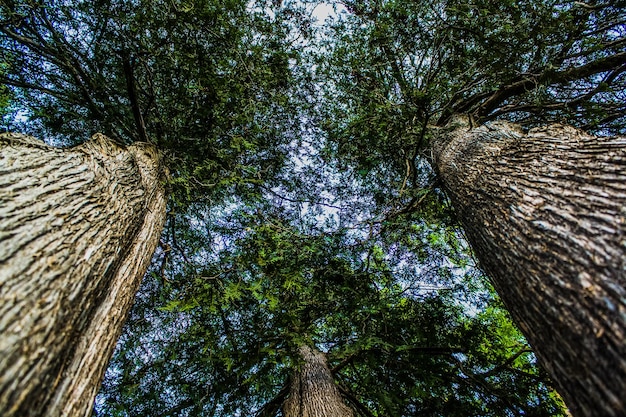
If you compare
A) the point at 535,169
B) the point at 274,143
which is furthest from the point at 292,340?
the point at 274,143

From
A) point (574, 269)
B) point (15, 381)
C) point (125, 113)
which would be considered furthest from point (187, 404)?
point (574, 269)

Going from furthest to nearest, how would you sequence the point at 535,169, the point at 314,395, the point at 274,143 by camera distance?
1. the point at 274,143
2. the point at 314,395
3. the point at 535,169

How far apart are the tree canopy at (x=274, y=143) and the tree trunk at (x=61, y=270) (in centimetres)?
128

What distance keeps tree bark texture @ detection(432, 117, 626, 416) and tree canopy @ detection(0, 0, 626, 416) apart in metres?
1.53

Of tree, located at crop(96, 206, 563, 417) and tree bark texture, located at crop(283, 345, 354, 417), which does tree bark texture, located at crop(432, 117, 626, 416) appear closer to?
tree, located at crop(96, 206, 563, 417)

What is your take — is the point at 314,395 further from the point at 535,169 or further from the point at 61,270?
the point at 535,169

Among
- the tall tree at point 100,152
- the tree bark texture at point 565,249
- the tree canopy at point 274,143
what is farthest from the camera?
the tree canopy at point 274,143

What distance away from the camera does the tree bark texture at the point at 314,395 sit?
11.7 ft

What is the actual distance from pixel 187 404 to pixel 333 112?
18.6 feet

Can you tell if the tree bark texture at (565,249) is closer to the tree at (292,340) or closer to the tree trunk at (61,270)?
the tree trunk at (61,270)

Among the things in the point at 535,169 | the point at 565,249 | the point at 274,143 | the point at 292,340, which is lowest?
the point at 565,249

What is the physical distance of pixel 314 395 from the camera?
3857mm

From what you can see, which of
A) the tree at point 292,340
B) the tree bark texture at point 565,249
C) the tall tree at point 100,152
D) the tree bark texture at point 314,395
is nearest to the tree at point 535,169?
the tree bark texture at point 565,249

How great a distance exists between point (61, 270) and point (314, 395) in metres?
3.52
